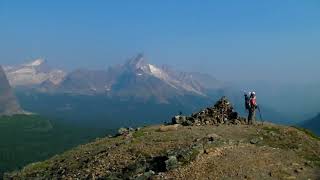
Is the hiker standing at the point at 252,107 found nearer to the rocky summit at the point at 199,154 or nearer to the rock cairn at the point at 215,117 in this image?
the rocky summit at the point at 199,154

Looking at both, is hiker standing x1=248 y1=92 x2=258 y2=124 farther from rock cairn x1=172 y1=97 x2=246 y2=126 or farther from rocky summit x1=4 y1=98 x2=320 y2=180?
rock cairn x1=172 y1=97 x2=246 y2=126

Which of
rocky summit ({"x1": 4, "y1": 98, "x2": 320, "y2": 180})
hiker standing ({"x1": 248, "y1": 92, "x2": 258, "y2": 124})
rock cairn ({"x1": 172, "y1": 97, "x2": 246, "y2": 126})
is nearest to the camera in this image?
rocky summit ({"x1": 4, "y1": 98, "x2": 320, "y2": 180})

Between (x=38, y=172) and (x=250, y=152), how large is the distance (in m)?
22.6

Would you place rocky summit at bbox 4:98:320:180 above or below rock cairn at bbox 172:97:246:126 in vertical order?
below

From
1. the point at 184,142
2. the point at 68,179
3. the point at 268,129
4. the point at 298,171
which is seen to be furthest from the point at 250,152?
the point at 68,179

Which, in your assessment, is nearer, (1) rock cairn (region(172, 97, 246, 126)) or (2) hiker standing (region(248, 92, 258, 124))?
(2) hiker standing (region(248, 92, 258, 124))

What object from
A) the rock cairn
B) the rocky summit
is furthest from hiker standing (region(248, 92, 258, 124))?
the rock cairn

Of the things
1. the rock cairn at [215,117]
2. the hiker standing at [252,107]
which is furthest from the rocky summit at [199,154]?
the hiker standing at [252,107]

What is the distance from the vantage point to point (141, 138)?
167 ft

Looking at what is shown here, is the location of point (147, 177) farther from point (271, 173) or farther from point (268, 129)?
point (268, 129)

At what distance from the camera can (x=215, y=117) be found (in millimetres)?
57125

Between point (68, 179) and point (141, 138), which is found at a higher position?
point (141, 138)

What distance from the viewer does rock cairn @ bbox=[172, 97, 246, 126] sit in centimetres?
5627

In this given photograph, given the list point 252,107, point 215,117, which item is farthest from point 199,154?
point 215,117
